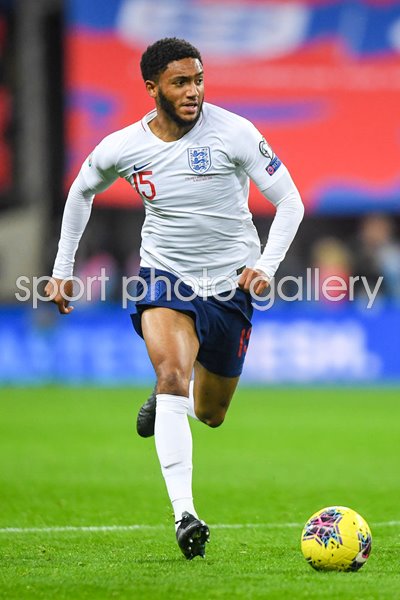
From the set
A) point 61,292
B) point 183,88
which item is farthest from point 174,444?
point 183,88

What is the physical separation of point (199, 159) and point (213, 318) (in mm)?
882

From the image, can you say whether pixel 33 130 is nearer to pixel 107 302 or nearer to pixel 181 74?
pixel 107 302

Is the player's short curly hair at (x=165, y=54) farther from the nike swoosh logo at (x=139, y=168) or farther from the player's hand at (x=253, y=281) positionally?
the player's hand at (x=253, y=281)

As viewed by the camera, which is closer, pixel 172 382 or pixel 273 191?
pixel 172 382

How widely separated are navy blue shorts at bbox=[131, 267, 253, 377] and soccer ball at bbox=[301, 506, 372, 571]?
4.70 feet

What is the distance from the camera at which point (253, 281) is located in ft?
21.1

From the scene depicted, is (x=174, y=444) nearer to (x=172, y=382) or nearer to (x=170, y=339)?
(x=172, y=382)

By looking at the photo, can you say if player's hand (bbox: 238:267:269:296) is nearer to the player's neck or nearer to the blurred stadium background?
the player's neck

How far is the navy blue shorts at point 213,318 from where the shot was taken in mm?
6754

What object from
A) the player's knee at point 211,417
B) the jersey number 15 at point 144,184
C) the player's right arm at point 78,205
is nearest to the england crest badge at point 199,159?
the jersey number 15 at point 144,184

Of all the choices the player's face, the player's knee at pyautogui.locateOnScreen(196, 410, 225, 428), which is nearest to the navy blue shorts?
the player's knee at pyautogui.locateOnScreen(196, 410, 225, 428)

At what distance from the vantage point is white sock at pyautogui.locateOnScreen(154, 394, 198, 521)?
6.23m

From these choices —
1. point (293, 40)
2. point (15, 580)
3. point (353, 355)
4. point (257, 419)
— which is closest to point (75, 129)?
point (293, 40)

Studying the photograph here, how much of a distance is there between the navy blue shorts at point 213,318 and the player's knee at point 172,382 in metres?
0.42
